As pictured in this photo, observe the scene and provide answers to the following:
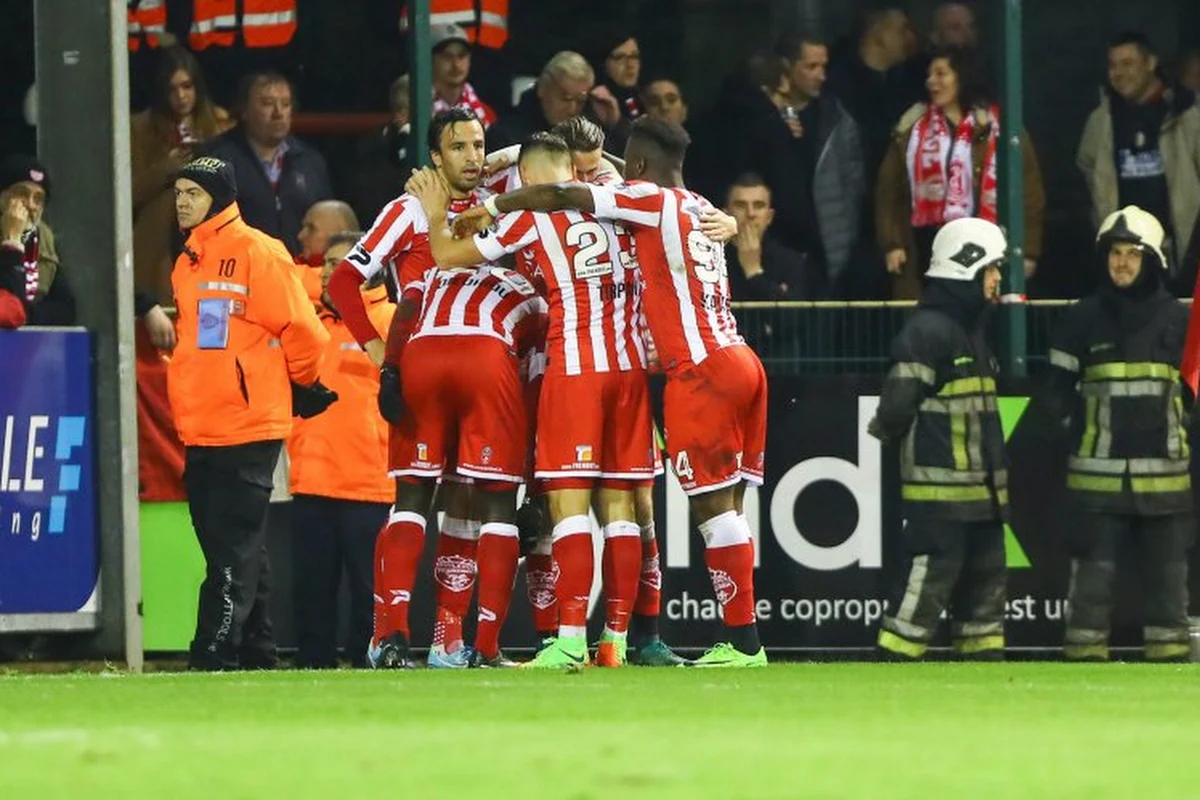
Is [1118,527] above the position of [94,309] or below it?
below

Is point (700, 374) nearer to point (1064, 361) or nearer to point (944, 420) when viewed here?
point (944, 420)

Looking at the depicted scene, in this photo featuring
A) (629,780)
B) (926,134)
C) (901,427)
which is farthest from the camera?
(926,134)

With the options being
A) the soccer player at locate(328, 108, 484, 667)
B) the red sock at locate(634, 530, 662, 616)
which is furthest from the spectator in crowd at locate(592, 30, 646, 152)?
the red sock at locate(634, 530, 662, 616)

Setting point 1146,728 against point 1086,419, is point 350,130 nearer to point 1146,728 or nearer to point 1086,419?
point 1086,419

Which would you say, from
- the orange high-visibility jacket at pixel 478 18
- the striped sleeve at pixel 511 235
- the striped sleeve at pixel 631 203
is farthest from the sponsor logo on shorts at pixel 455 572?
the orange high-visibility jacket at pixel 478 18

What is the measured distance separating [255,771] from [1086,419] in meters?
7.47

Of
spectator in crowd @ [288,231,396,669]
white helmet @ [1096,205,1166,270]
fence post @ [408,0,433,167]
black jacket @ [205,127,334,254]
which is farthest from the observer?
black jacket @ [205,127,334,254]

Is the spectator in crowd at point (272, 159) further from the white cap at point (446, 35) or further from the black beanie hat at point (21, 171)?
the black beanie hat at point (21, 171)

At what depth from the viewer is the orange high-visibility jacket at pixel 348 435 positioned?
13867 mm

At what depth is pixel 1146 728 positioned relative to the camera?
8.84 m

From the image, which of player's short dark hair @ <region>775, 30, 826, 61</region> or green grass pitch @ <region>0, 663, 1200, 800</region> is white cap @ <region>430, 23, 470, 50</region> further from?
green grass pitch @ <region>0, 663, 1200, 800</region>

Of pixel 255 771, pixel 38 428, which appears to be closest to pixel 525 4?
pixel 38 428

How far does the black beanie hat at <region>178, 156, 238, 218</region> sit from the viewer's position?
42.1ft

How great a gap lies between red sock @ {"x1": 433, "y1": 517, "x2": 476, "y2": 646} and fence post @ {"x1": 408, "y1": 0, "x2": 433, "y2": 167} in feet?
8.16
